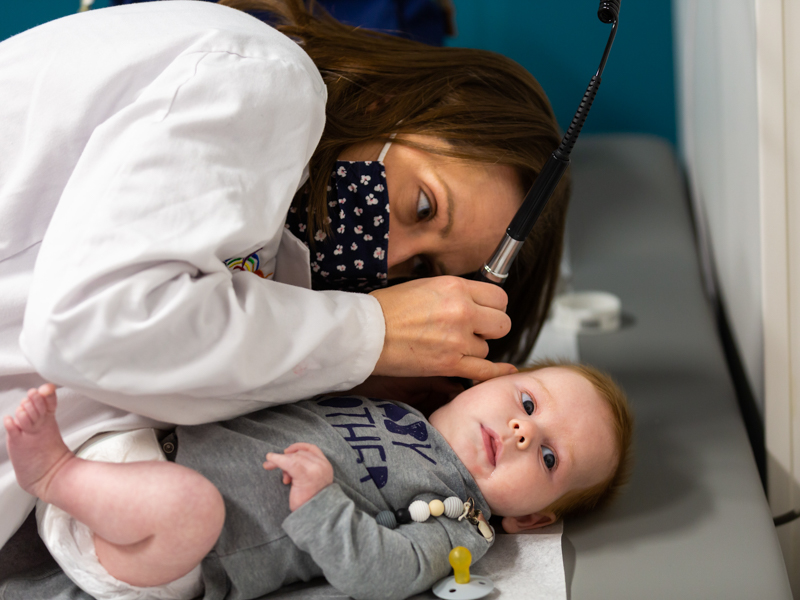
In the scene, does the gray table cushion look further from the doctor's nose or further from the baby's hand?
the baby's hand

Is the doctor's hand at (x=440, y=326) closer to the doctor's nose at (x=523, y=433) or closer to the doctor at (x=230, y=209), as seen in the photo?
the doctor at (x=230, y=209)

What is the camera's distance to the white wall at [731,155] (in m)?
1.21

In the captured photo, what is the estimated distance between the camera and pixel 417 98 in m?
1.13

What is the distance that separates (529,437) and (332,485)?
0.29 m

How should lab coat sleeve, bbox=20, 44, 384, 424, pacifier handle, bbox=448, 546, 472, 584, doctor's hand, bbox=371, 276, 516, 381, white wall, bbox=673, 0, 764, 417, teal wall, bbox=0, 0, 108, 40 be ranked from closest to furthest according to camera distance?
lab coat sleeve, bbox=20, 44, 384, 424, pacifier handle, bbox=448, 546, 472, 584, doctor's hand, bbox=371, 276, 516, 381, white wall, bbox=673, 0, 764, 417, teal wall, bbox=0, 0, 108, 40

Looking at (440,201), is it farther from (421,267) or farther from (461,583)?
(461,583)

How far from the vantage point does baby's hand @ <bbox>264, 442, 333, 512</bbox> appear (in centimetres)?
82

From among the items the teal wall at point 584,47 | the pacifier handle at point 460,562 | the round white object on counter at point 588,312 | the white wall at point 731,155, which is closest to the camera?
the pacifier handle at point 460,562

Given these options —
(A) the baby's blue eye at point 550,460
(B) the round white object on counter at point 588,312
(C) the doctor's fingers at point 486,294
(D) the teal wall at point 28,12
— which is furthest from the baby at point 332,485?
(D) the teal wall at point 28,12

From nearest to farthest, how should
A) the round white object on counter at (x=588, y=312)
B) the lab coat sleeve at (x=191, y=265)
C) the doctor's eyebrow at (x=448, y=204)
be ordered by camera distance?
1. the lab coat sleeve at (x=191, y=265)
2. the doctor's eyebrow at (x=448, y=204)
3. the round white object on counter at (x=588, y=312)

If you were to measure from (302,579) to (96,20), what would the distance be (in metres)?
0.73

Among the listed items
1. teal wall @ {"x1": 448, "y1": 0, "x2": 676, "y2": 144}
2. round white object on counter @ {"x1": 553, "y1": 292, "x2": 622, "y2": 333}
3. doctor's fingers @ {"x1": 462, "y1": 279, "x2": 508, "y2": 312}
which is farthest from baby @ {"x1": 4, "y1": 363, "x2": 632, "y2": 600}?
teal wall @ {"x1": 448, "y1": 0, "x2": 676, "y2": 144}

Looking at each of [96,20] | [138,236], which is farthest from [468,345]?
[96,20]

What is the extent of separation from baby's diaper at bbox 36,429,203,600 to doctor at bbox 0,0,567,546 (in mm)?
38
